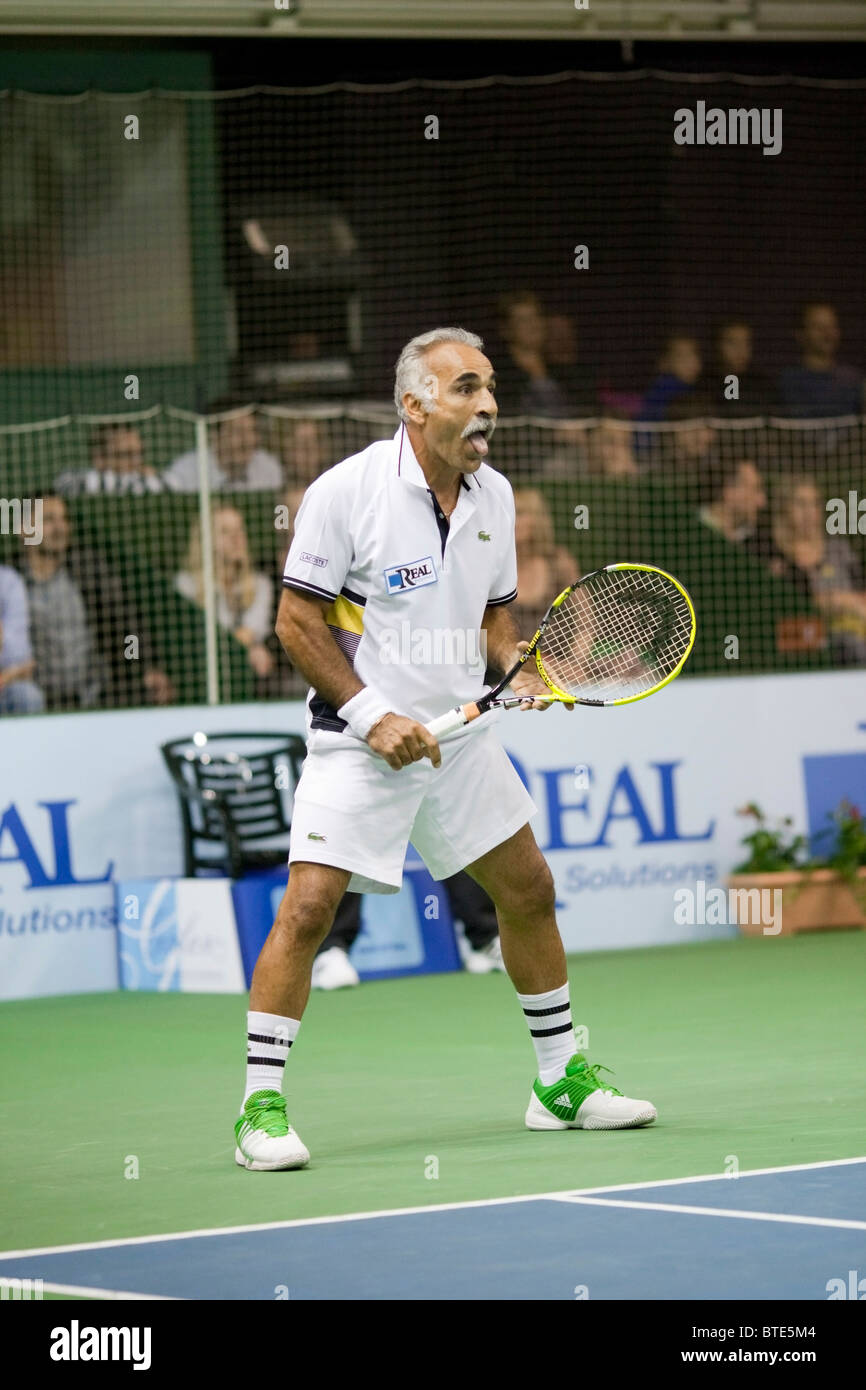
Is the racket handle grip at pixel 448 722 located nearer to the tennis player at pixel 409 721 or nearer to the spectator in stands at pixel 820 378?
the tennis player at pixel 409 721

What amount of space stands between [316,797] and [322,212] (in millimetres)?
9943

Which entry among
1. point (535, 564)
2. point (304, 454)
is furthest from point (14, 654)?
point (535, 564)

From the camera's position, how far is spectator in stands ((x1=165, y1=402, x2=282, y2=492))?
11.9 m

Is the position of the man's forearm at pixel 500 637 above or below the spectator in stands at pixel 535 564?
below

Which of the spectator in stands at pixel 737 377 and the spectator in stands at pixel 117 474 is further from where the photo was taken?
the spectator in stands at pixel 737 377

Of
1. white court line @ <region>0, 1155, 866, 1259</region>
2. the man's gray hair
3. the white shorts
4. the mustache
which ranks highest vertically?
the man's gray hair

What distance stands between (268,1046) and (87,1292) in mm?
1463

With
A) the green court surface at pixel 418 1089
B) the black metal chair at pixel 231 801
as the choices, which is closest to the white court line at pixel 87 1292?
the green court surface at pixel 418 1089

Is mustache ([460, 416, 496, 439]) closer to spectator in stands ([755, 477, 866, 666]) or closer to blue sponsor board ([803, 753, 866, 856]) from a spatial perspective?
blue sponsor board ([803, 753, 866, 856])

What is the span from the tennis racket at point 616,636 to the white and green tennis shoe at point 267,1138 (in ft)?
4.32

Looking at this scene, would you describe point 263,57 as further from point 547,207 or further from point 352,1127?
point 352,1127

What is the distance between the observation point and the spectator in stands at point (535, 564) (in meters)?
11.9

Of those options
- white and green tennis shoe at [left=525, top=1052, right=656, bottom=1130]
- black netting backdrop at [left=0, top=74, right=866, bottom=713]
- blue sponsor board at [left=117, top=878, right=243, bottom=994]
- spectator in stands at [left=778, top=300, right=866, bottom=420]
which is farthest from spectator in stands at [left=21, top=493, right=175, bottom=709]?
white and green tennis shoe at [left=525, top=1052, right=656, bottom=1130]
